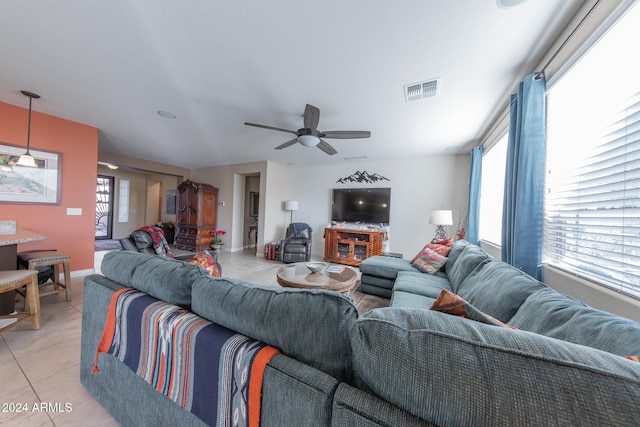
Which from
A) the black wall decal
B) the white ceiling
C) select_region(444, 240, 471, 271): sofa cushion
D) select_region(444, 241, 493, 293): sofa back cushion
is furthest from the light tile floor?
the black wall decal

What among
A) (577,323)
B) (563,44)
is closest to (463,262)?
(577,323)

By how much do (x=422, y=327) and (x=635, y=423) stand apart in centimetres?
31

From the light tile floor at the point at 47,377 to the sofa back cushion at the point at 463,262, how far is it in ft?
8.66

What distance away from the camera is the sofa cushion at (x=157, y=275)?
0.98 metres

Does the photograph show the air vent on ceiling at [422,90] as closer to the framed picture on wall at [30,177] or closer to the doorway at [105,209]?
the framed picture on wall at [30,177]

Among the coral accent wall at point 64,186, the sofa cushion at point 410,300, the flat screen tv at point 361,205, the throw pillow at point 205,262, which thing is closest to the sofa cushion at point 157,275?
the throw pillow at point 205,262

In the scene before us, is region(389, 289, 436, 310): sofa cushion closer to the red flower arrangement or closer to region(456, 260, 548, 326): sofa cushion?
region(456, 260, 548, 326): sofa cushion

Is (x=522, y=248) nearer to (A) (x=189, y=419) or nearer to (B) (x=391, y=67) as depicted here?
(B) (x=391, y=67)

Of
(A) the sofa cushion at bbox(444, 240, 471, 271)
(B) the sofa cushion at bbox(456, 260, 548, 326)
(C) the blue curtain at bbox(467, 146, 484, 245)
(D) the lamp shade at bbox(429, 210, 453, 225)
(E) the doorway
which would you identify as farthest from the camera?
(E) the doorway

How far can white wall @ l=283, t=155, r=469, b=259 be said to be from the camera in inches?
176

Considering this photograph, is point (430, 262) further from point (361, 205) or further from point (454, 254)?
point (361, 205)

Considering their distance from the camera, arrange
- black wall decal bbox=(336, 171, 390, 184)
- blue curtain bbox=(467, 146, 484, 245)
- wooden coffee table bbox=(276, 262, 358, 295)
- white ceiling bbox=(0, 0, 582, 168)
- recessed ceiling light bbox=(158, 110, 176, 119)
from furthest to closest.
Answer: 1. black wall decal bbox=(336, 171, 390, 184)
2. blue curtain bbox=(467, 146, 484, 245)
3. recessed ceiling light bbox=(158, 110, 176, 119)
4. wooden coffee table bbox=(276, 262, 358, 295)
5. white ceiling bbox=(0, 0, 582, 168)

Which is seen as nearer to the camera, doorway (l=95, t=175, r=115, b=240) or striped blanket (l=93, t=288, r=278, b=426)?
striped blanket (l=93, t=288, r=278, b=426)

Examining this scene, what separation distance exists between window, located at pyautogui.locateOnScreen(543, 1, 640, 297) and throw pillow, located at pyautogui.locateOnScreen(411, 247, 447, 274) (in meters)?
1.05
